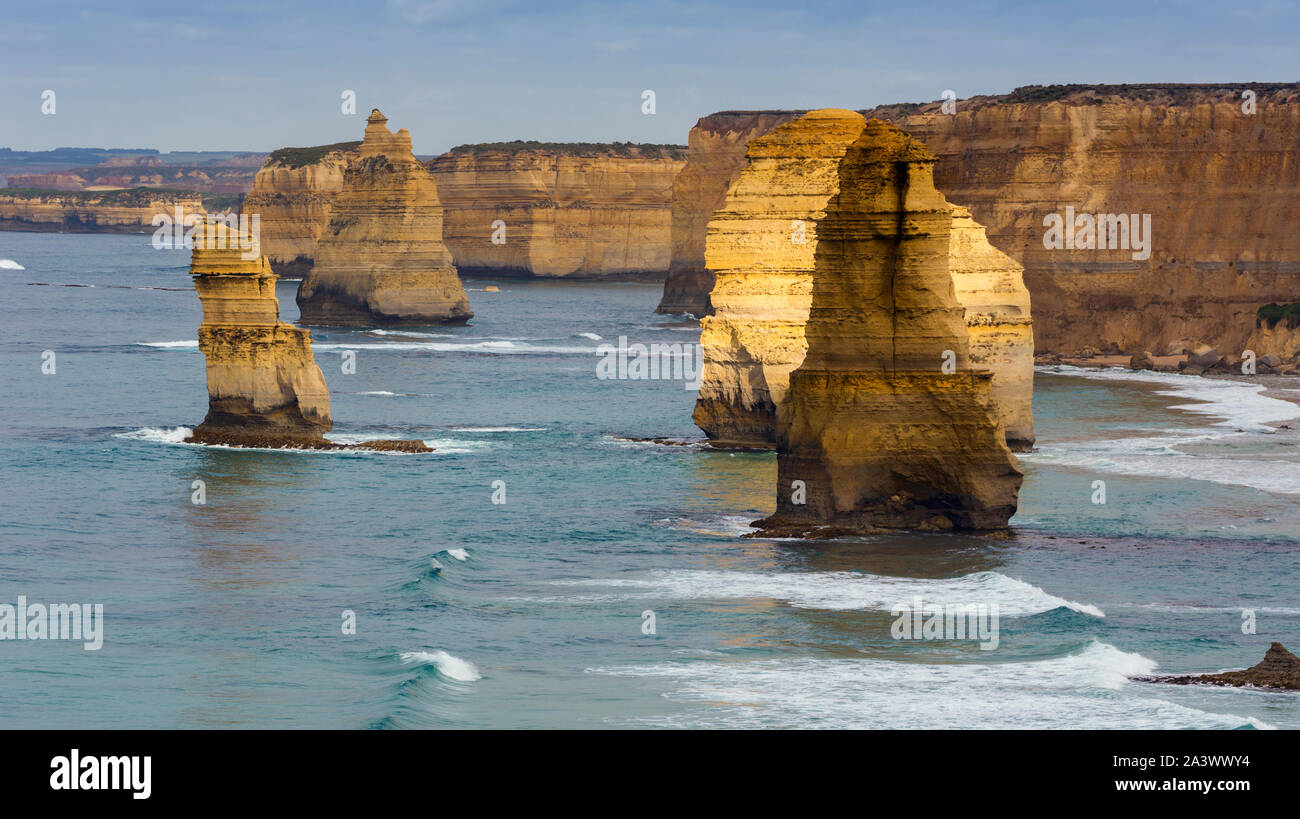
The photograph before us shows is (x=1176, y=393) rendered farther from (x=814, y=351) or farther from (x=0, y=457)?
(x=0, y=457)

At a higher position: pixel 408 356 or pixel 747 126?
pixel 747 126

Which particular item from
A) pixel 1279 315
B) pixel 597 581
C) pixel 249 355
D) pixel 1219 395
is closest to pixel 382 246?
pixel 1279 315

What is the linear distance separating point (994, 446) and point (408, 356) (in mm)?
51309

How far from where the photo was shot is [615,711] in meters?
19.0

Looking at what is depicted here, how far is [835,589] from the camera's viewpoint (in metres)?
25.8

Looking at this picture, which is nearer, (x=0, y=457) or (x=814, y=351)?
(x=814, y=351)

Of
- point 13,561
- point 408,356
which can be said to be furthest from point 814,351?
point 408,356

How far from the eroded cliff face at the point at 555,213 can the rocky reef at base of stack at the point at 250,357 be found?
412 ft

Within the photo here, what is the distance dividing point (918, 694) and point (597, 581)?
322 inches
